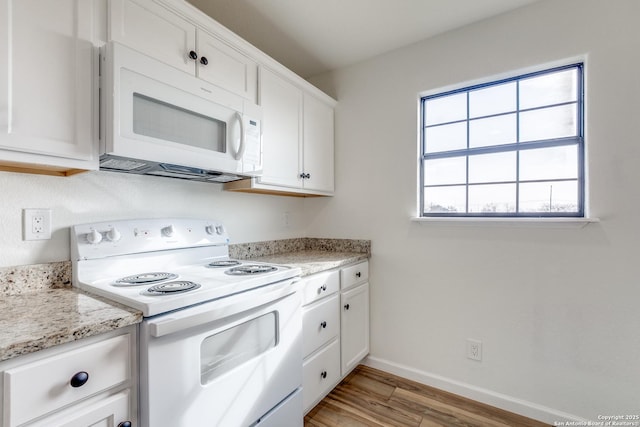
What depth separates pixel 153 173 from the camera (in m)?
1.51

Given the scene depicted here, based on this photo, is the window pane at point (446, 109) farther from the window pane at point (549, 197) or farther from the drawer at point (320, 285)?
the drawer at point (320, 285)

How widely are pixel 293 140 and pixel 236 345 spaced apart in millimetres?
1369

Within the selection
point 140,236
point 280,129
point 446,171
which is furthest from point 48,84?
point 446,171

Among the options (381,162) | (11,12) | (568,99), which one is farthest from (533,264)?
(11,12)

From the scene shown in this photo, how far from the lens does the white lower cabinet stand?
5.63ft

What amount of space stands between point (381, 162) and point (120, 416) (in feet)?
6.72

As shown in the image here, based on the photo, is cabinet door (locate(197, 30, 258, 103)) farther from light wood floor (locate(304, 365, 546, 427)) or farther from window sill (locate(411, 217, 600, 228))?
light wood floor (locate(304, 365, 546, 427))

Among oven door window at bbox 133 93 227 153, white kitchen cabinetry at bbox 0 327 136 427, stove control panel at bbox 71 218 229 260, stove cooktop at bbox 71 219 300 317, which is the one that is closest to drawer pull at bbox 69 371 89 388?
white kitchen cabinetry at bbox 0 327 136 427

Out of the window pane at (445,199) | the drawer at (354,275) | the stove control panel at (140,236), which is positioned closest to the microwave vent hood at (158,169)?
the stove control panel at (140,236)

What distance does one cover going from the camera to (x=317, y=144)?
233cm

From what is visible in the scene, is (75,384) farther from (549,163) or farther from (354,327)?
(549,163)

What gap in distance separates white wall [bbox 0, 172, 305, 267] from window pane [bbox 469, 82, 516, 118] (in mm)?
1660

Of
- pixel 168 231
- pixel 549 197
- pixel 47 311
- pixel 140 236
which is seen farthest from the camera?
→ pixel 549 197

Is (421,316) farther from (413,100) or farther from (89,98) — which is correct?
(89,98)
